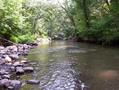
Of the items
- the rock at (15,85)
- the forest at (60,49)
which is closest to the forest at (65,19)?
the forest at (60,49)

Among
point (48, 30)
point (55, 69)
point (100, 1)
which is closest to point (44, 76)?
point (55, 69)

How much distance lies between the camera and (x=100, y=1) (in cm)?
3875

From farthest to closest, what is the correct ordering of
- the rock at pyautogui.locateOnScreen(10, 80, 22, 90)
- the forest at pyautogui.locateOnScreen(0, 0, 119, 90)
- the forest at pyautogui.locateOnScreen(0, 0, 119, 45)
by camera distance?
the forest at pyautogui.locateOnScreen(0, 0, 119, 45) → the forest at pyautogui.locateOnScreen(0, 0, 119, 90) → the rock at pyautogui.locateOnScreen(10, 80, 22, 90)

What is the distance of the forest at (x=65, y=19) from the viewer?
29891mm

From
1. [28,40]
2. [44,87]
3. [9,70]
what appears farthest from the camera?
[28,40]

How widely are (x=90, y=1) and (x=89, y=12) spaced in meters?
1.92

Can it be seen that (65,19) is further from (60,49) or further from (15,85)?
(15,85)

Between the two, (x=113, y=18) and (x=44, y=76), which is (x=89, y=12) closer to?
(x=113, y=18)

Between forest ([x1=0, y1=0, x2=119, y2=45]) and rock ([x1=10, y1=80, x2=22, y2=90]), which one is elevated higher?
forest ([x1=0, y1=0, x2=119, y2=45])

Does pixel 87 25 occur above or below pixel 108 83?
above

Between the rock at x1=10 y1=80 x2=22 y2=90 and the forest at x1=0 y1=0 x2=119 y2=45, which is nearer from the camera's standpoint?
the rock at x1=10 y1=80 x2=22 y2=90

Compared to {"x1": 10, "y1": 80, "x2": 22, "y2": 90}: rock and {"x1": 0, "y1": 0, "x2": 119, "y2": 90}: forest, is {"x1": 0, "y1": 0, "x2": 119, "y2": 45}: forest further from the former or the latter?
{"x1": 10, "y1": 80, "x2": 22, "y2": 90}: rock

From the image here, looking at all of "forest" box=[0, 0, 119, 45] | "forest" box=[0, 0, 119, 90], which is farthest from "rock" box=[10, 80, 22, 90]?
"forest" box=[0, 0, 119, 45]

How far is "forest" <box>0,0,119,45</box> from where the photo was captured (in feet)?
98.1
